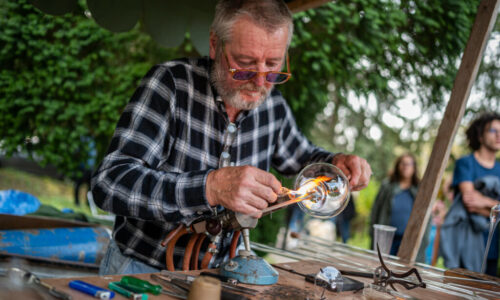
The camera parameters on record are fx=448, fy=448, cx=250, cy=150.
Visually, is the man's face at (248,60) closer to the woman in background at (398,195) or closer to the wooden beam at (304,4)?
the wooden beam at (304,4)

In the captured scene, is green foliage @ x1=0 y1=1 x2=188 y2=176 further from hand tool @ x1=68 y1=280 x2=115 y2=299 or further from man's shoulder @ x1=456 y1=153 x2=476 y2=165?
hand tool @ x1=68 y1=280 x2=115 y2=299

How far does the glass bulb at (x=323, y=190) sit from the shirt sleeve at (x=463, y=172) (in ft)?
9.93

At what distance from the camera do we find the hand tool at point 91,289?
1161 millimetres

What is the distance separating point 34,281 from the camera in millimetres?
1101

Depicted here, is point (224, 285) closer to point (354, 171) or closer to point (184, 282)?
point (184, 282)

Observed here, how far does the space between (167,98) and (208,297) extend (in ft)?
3.52

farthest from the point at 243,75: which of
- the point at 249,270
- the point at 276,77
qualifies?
the point at 249,270

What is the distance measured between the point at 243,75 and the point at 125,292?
1.02 m

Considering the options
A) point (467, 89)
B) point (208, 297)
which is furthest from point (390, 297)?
point (467, 89)

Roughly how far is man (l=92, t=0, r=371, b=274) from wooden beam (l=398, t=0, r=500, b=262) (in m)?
0.94

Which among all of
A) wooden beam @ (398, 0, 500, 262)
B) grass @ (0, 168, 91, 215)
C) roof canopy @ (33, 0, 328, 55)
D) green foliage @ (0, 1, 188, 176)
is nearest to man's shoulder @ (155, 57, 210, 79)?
wooden beam @ (398, 0, 500, 262)

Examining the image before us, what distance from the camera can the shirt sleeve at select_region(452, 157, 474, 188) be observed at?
13.8 ft

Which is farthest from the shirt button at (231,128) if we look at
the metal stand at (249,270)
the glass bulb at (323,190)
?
the metal stand at (249,270)

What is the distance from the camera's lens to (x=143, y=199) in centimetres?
157
